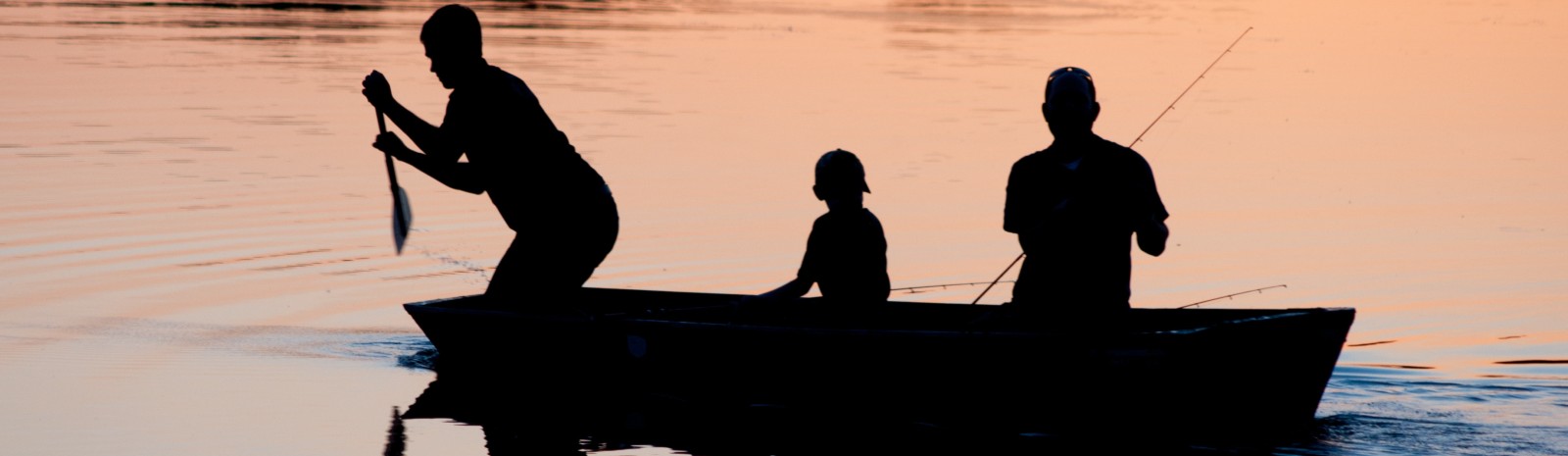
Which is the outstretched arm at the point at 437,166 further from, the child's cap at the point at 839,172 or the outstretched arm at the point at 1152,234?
the outstretched arm at the point at 1152,234

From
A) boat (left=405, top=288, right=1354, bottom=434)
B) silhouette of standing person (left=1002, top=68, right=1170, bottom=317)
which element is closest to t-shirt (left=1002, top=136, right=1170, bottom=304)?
silhouette of standing person (left=1002, top=68, right=1170, bottom=317)

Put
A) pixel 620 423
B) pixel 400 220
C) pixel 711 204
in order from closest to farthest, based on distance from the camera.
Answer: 1. pixel 620 423
2. pixel 400 220
3. pixel 711 204

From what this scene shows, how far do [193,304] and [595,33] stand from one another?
72.2 ft

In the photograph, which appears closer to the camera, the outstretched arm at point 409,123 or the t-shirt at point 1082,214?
the t-shirt at point 1082,214

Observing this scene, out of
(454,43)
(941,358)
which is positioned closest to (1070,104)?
(941,358)

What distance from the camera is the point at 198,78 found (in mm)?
22844

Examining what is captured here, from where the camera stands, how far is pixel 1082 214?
717 cm

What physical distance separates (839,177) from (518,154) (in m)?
1.22

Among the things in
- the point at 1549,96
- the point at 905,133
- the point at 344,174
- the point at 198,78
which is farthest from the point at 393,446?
the point at 1549,96

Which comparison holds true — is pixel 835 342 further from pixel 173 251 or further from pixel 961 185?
pixel 961 185

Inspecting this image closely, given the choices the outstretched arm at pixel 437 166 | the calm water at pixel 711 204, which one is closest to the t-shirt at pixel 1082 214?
the calm water at pixel 711 204

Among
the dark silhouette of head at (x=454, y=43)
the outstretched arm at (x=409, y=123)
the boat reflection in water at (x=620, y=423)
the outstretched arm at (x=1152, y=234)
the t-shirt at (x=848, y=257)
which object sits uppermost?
the dark silhouette of head at (x=454, y=43)

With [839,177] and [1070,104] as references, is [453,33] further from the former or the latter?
[1070,104]

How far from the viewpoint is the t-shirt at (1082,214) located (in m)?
7.03
